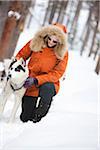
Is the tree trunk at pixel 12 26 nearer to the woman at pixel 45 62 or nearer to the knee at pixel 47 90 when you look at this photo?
the woman at pixel 45 62

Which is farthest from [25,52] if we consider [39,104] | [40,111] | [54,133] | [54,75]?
[54,133]

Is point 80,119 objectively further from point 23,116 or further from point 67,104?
point 67,104

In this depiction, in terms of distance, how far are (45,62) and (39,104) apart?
0.64 m

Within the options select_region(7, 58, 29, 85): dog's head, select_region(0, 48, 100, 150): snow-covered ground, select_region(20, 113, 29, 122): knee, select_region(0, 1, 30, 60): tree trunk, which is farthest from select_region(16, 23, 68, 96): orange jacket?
select_region(0, 1, 30, 60): tree trunk

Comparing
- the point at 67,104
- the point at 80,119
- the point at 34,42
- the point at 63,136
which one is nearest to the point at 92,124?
the point at 80,119

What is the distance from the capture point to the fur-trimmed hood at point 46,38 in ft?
23.1

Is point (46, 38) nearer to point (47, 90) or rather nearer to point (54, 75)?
point (54, 75)

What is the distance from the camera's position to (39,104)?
281 inches

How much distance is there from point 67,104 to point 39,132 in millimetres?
3509

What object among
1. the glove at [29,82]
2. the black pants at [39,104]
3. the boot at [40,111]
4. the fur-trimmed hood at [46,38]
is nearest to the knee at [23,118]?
the black pants at [39,104]

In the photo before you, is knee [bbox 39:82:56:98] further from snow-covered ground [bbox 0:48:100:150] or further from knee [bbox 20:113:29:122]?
knee [bbox 20:113:29:122]

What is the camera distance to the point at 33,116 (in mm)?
7430

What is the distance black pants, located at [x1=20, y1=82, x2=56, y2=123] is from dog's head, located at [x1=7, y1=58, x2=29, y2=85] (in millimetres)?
363

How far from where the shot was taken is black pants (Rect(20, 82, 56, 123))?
696 centimetres
